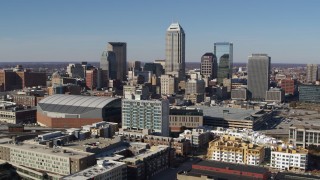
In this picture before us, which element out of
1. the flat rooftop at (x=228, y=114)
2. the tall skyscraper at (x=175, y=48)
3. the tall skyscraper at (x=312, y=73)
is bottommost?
the flat rooftop at (x=228, y=114)

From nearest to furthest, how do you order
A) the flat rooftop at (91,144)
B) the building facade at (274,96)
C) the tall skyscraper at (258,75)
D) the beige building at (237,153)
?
the flat rooftop at (91,144) < the beige building at (237,153) < the building facade at (274,96) < the tall skyscraper at (258,75)

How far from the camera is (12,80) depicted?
120 m

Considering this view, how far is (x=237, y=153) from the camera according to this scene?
42.0 meters

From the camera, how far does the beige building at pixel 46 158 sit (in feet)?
114

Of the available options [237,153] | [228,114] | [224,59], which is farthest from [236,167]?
[224,59]

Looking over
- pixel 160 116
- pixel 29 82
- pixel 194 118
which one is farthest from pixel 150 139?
pixel 29 82

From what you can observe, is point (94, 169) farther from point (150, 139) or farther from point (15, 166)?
point (150, 139)

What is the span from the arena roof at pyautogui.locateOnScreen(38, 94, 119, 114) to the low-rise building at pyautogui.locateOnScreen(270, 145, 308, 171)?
90.7 feet

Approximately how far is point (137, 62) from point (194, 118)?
4838 inches

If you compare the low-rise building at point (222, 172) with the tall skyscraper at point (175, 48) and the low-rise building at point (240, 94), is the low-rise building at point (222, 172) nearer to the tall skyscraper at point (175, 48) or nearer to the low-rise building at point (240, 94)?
the low-rise building at point (240, 94)

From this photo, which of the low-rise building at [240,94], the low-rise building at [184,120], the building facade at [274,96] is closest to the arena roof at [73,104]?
the low-rise building at [184,120]

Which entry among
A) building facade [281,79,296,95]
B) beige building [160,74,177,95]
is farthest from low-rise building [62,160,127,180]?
building facade [281,79,296,95]

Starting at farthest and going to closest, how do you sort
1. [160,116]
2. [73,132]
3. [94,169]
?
[160,116]
[73,132]
[94,169]

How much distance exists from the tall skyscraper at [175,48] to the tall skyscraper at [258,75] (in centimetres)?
4020
